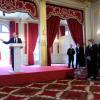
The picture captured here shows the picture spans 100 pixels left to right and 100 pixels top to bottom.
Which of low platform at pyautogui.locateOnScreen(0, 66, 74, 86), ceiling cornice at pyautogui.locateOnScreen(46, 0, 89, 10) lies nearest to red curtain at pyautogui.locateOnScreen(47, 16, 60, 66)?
ceiling cornice at pyautogui.locateOnScreen(46, 0, 89, 10)

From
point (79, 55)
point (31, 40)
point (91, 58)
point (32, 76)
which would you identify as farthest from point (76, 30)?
point (32, 76)

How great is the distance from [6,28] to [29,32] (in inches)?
54.1

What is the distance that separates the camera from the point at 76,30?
10062 millimetres

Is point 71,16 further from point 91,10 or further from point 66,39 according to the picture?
point 66,39

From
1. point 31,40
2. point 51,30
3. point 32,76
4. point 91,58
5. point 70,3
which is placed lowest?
point 32,76

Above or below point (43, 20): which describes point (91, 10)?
above

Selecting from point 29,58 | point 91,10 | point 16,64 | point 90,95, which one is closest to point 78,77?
point 16,64

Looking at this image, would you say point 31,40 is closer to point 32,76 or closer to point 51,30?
point 51,30

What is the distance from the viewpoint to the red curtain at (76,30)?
32.6 feet

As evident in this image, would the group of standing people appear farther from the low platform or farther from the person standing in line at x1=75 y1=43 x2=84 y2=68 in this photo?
the low platform

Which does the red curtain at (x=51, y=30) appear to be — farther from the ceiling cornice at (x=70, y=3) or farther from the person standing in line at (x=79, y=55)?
the person standing in line at (x=79, y=55)

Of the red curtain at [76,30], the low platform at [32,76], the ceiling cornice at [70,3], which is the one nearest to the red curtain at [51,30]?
the ceiling cornice at [70,3]

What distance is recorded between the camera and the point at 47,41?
8.98 metres

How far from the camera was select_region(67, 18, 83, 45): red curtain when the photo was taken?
994 centimetres
